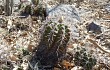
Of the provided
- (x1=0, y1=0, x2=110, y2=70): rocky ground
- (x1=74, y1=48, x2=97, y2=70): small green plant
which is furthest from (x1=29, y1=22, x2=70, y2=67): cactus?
(x1=74, y1=48, x2=97, y2=70): small green plant

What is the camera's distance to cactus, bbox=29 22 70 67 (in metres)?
3.19

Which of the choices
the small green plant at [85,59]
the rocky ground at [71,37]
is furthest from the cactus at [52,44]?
the small green plant at [85,59]

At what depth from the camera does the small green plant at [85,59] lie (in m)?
3.25

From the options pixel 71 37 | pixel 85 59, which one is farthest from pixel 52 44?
pixel 85 59

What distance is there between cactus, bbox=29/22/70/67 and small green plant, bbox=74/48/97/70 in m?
0.19

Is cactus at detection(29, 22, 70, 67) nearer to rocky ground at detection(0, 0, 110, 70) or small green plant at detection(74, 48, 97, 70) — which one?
rocky ground at detection(0, 0, 110, 70)

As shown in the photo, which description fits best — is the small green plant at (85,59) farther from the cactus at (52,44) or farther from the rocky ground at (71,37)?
the cactus at (52,44)

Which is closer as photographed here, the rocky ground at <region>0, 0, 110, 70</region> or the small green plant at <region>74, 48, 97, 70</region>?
the small green plant at <region>74, 48, 97, 70</region>

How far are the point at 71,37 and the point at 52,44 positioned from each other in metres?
0.26

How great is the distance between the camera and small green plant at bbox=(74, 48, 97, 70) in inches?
128

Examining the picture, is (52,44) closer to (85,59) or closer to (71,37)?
(71,37)

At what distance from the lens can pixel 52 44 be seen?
3.28 meters

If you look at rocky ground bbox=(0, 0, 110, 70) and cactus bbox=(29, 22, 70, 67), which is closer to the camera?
cactus bbox=(29, 22, 70, 67)

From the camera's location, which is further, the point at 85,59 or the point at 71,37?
the point at 71,37
